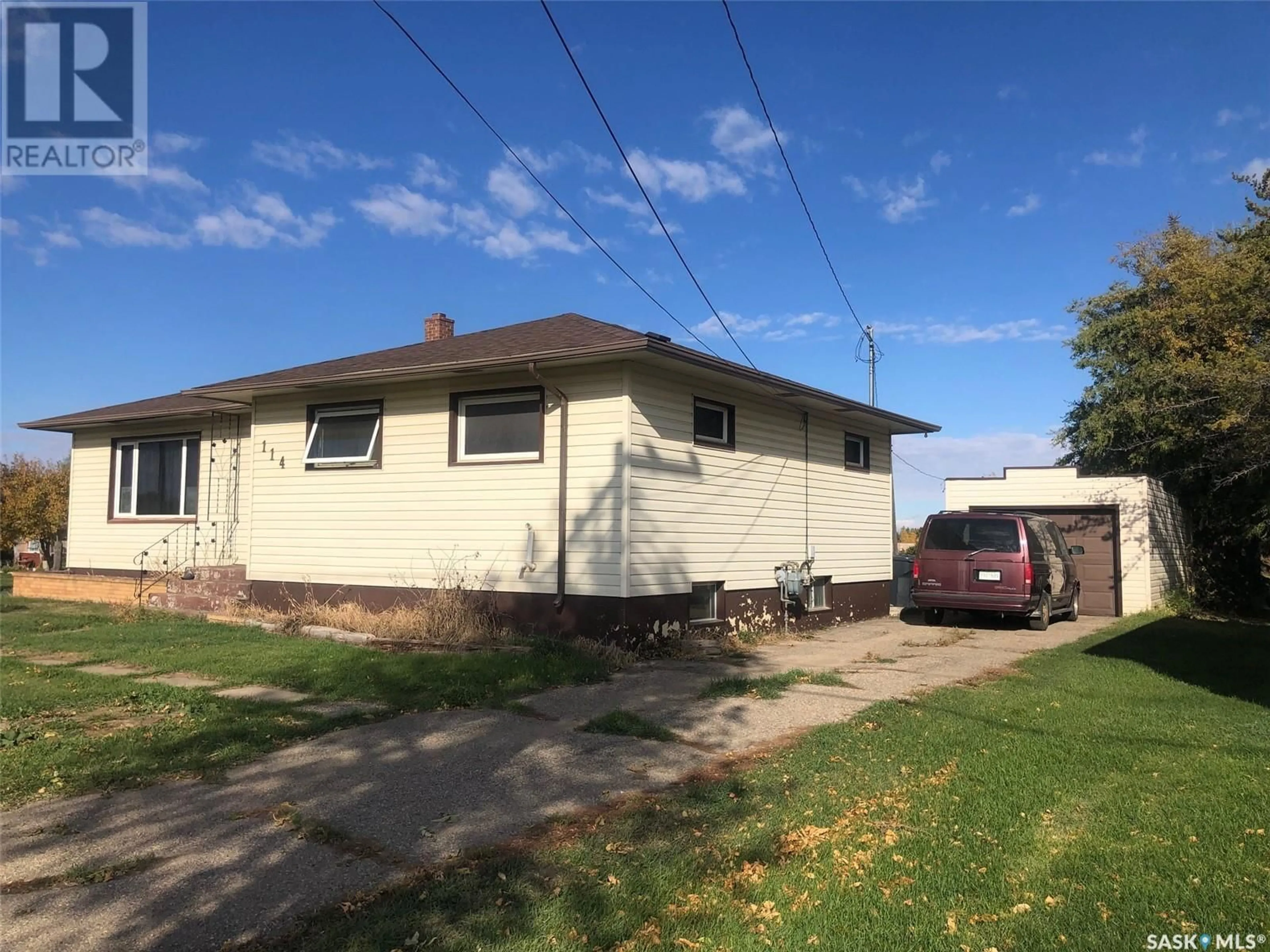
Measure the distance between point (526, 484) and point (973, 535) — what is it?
7574mm

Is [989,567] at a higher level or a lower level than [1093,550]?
lower

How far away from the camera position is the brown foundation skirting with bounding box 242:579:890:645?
1038cm

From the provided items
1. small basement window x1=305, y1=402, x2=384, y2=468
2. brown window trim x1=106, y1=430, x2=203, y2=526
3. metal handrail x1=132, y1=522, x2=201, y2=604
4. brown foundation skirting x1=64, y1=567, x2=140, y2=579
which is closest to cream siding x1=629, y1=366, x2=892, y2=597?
small basement window x1=305, y1=402, x2=384, y2=468

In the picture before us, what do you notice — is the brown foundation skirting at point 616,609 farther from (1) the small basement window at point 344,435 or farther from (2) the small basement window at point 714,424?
(2) the small basement window at point 714,424

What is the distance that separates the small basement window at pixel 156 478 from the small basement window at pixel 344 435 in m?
3.88

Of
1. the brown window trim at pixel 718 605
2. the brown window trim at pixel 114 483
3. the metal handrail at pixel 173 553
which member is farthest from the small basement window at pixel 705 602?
the brown window trim at pixel 114 483

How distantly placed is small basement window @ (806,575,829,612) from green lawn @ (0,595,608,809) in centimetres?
573

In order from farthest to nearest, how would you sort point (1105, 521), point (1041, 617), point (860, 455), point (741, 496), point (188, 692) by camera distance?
point (1105, 521) → point (860, 455) → point (1041, 617) → point (741, 496) → point (188, 692)

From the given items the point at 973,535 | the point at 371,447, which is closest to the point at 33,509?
the point at 371,447

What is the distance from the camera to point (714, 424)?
1220cm

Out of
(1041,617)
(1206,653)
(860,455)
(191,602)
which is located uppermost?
(860,455)

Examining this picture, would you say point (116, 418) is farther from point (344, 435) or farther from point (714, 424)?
point (714, 424)

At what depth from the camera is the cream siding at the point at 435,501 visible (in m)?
10.6

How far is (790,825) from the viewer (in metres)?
4.58
